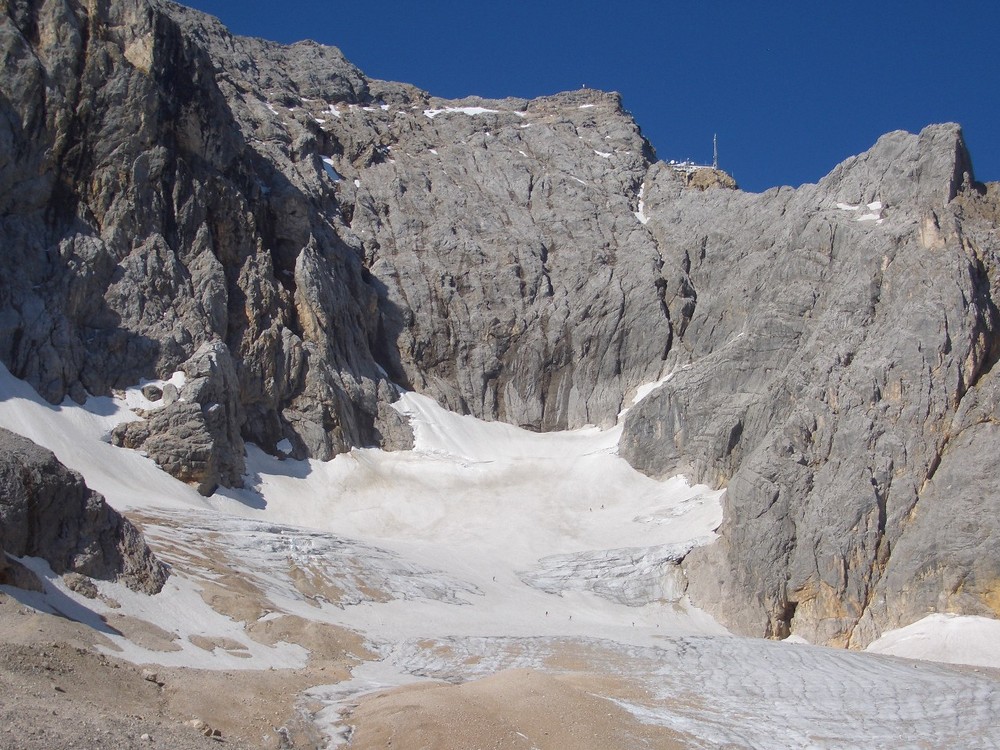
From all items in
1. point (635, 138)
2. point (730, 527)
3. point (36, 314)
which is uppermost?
point (635, 138)

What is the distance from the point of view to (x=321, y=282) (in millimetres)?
71125

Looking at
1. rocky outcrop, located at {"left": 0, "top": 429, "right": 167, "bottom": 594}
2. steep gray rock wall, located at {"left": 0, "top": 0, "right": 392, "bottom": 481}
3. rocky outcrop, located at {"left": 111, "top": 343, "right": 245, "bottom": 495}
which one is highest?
steep gray rock wall, located at {"left": 0, "top": 0, "right": 392, "bottom": 481}

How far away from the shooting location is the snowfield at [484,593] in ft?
83.7

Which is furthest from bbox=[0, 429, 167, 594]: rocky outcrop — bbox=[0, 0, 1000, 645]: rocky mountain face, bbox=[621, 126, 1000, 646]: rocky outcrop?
bbox=[621, 126, 1000, 646]: rocky outcrop

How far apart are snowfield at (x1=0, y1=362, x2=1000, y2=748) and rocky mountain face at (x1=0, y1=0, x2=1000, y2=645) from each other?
7.88ft

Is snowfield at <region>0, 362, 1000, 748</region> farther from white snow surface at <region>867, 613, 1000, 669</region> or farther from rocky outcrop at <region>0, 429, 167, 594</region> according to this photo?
rocky outcrop at <region>0, 429, 167, 594</region>

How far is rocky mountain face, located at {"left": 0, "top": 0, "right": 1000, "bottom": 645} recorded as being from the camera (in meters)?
48.2

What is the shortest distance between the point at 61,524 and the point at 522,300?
5615 cm

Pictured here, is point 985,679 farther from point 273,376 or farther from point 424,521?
point 273,376

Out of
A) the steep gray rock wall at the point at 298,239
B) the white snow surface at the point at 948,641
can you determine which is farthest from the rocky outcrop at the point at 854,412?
the steep gray rock wall at the point at 298,239

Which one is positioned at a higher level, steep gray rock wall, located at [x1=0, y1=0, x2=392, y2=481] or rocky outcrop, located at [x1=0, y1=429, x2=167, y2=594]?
steep gray rock wall, located at [x1=0, y1=0, x2=392, y2=481]

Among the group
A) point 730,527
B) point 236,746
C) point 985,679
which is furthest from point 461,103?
point 236,746

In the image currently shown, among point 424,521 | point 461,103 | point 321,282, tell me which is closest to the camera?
point 424,521

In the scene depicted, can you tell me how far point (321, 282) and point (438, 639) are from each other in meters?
41.9
